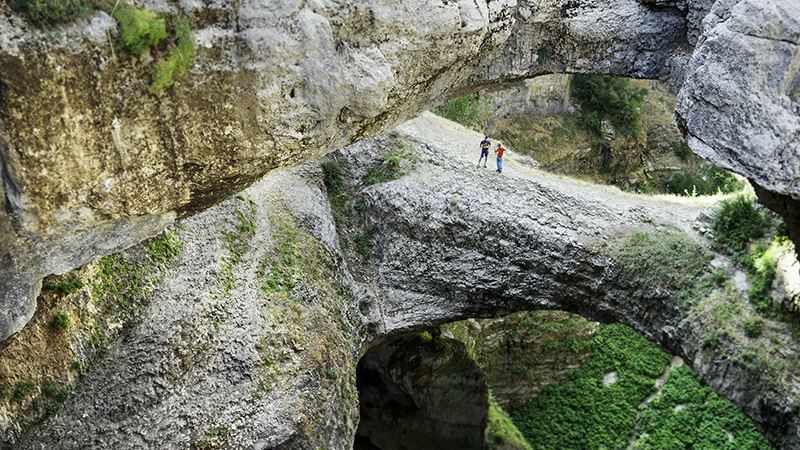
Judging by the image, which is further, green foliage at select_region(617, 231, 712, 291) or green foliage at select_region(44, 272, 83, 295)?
green foliage at select_region(617, 231, 712, 291)

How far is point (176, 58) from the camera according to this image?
1084 cm

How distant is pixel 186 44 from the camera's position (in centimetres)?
1086

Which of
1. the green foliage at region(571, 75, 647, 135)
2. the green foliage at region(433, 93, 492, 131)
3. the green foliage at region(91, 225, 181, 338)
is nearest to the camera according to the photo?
the green foliage at region(91, 225, 181, 338)

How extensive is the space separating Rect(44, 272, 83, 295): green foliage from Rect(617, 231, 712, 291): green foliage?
13.5m

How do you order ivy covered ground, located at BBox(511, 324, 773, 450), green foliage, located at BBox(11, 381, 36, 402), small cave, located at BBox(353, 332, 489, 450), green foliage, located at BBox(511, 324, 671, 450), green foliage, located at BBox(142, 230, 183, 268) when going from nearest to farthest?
green foliage, located at BBox(11, 381, 36, 402) < green foliage, located at BBox(142, 230, 183, 268) < small cave, located at BBox(353, 332, 489, 450) < ivy covered ground, located at BBox(511, 324, 773, 450) < green foliage, located at BBox(511, 324, 671, 450)

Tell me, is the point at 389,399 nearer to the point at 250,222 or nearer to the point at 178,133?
the point at 250,222

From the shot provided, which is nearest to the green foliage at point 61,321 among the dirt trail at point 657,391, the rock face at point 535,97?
the dirt trail at point 657,391

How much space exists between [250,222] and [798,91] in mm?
13080

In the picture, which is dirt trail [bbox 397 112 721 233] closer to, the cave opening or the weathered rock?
the cave opening

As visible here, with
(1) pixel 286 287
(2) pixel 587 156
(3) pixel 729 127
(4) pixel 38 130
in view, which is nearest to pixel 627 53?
(3) pixel 729 127

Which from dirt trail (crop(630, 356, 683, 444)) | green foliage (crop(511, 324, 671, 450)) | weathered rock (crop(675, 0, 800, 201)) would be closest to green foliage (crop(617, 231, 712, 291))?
weathered rock (crop(675, 0, 800, 201))

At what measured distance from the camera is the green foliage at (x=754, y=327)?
16.3 meters

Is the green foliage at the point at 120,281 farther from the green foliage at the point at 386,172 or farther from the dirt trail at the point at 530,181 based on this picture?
the dirt trail at the point at 530,181

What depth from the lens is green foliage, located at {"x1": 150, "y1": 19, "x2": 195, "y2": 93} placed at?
10.7m
